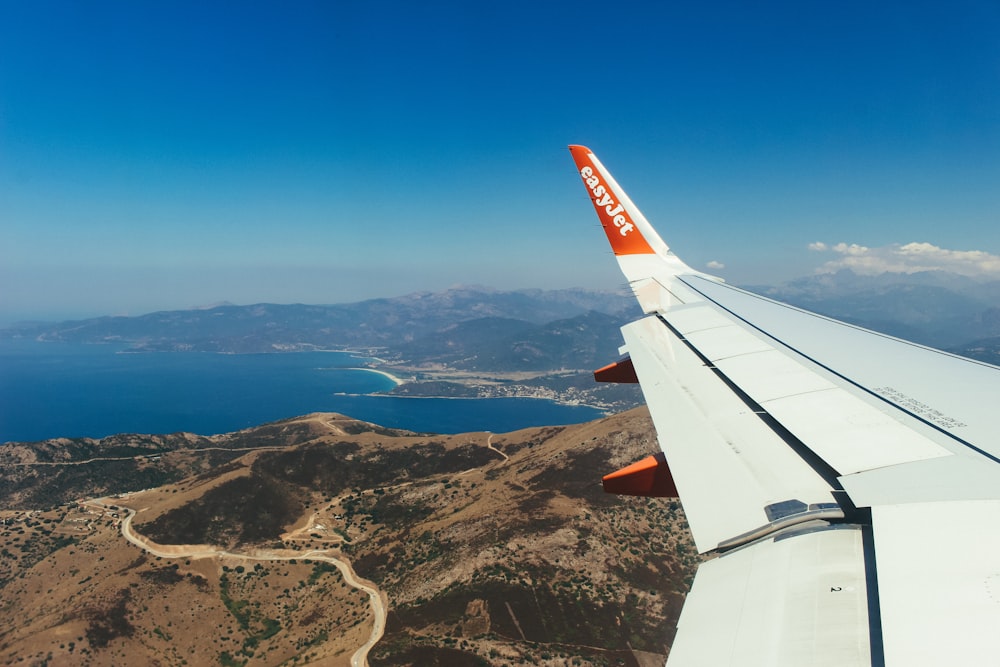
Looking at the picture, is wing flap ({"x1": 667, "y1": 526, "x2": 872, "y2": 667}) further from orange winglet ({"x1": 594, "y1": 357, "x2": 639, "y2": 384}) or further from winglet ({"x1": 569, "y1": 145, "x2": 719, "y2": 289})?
winglet ({"x1": 569, "y1": 145, "x2": 719, "y2": 289})

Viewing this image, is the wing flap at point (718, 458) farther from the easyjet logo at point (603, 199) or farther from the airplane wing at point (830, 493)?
the easyjet logo at point (603, 199)

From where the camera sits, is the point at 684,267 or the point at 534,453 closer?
the point at 684,267

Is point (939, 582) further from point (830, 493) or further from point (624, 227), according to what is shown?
point (624, 227)

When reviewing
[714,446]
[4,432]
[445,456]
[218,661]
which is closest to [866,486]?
[714,446]

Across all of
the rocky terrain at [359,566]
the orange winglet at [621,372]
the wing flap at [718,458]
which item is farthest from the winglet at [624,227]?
the rocky terrain at [359,566]

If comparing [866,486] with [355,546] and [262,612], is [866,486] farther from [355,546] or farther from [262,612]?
[355,546]

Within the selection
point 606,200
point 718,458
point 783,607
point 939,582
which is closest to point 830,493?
point 718,458
